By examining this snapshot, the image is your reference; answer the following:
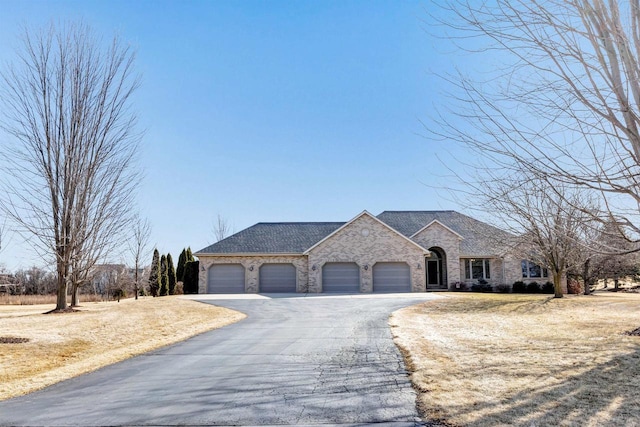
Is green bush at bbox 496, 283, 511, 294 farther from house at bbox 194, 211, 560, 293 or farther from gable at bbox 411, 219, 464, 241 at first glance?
gable at bbox 411, 219, 464, 241

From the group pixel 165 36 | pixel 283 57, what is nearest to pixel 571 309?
pixel 283 57

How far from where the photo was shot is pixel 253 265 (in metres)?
31.3

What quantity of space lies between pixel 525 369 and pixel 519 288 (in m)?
25.0

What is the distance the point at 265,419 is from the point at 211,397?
1.28m

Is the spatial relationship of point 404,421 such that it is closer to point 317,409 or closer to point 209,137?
point 317,409

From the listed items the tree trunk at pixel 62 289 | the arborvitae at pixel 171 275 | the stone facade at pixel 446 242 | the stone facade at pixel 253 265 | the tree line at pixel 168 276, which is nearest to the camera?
the tree trunk at pixel 62 289

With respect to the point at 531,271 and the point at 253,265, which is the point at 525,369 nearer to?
the point at 253,265

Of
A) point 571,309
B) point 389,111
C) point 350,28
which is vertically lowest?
point 571,309

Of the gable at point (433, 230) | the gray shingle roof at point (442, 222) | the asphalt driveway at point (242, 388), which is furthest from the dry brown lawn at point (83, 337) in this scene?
the gray shingle roof at point (442, 222)

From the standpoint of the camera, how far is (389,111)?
431 inches

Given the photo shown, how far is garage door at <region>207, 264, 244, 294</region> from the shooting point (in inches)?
1242

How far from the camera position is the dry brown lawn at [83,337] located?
869 centimetres

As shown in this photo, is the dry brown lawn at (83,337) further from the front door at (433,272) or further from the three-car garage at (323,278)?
the front door at (433,272)

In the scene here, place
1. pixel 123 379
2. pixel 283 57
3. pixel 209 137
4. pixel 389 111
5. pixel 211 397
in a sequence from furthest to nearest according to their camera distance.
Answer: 1. pixel 209 137
2. pixel 283 57
3. pixel 389 111
4. pixel 123 379
5. pixel 211 397
